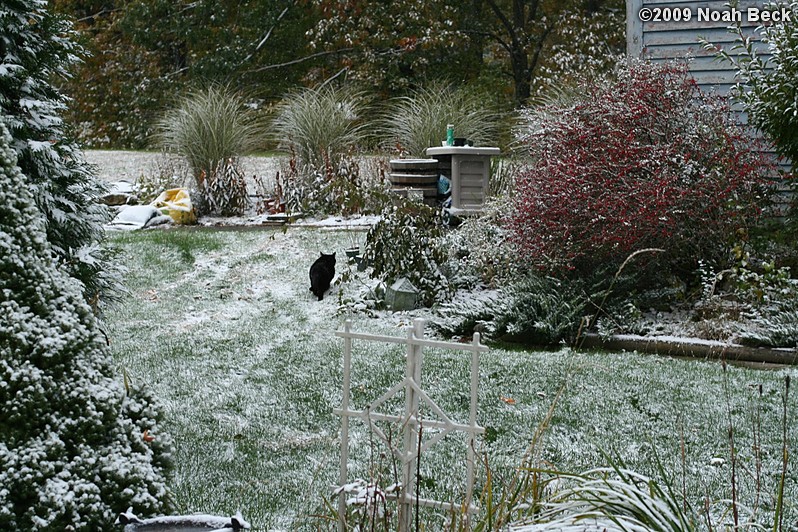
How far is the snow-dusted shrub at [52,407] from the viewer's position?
2510mm

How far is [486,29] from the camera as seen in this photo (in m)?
22.1

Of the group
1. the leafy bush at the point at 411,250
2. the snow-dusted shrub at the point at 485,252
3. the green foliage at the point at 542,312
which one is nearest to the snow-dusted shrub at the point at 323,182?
the snow-dusted shrub at the point at 485,252

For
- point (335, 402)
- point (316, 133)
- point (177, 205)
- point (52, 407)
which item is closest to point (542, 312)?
point (335, 402)

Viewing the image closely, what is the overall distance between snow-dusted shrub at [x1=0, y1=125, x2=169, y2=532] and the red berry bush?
5.02 meters

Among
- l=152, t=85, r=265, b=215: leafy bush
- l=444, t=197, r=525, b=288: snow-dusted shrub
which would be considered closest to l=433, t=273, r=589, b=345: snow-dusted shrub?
l=444, t=197, r=525, b=288: snow-dusted shrub

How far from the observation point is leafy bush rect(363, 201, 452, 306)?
7867 mm

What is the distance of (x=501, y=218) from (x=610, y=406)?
3.65 metres

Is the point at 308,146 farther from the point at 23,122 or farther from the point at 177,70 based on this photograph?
the point at 177,70

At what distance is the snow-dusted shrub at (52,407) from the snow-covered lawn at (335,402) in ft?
2.00

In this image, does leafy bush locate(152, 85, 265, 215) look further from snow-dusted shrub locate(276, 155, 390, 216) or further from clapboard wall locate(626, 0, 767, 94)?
clapboard wall locate(626, 0, 767, 94)

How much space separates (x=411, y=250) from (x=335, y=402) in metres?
2.86

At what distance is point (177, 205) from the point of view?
1215 centimetres

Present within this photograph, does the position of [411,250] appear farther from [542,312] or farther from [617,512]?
[617,512]

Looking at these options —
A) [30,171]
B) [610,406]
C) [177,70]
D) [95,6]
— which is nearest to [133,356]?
[30,171]
